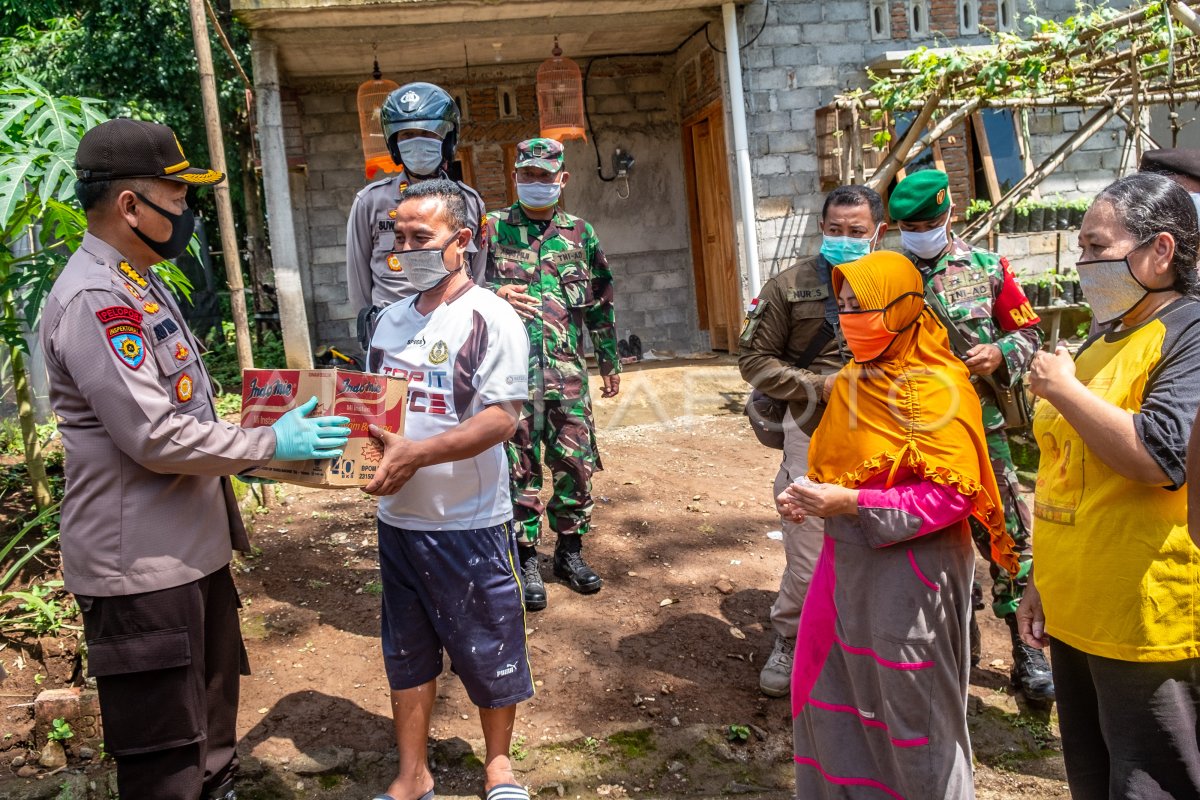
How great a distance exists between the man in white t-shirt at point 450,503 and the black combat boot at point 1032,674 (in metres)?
2.15

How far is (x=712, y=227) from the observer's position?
11.0 meters

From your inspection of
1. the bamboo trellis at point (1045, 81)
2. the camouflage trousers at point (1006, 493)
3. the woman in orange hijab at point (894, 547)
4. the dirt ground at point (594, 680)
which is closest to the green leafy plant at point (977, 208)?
the bamboo trellis at point (1045, 81)

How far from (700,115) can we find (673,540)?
6.48 metres

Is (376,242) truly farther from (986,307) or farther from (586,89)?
(586,89)

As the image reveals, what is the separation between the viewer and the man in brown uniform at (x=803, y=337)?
12.4ft

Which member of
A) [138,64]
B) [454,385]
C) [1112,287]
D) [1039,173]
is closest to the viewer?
[1112,287]

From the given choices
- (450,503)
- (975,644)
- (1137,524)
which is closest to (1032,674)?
(975,644)

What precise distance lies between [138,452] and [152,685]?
2.16 feet

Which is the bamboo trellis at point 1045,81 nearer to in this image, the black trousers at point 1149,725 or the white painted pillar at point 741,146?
the white painted pillar at point 741,146

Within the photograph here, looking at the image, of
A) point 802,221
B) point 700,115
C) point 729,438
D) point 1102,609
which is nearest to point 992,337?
point 1102,609

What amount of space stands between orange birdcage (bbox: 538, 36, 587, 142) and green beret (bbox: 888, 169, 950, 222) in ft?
20.2

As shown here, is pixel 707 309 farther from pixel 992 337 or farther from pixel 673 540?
pixel 992 337

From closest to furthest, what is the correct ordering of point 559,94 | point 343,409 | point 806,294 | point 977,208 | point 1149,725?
point 1149,725 < point 343,409 < point 806,294 < point 559,94 < point 977,208

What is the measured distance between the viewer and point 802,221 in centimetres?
972
